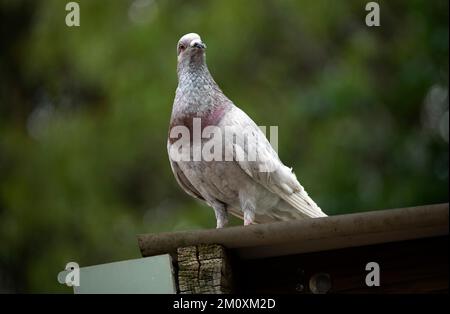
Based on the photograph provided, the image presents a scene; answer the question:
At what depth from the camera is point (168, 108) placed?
1195 centimetres

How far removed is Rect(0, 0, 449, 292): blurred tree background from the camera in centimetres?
1189

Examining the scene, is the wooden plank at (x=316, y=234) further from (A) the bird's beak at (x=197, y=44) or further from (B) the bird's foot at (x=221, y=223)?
(A) the bird's beak at (x=197, y=44)

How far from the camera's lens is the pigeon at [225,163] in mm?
5715

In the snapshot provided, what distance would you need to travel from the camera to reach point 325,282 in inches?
192

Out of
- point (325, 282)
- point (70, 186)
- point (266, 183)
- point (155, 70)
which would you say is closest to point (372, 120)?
point (155, 70)

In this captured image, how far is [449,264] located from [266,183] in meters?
1.57

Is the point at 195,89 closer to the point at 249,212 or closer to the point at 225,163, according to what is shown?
the point at 225,163

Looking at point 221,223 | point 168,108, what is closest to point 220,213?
point 221,223

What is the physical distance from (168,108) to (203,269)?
7379 millimetres

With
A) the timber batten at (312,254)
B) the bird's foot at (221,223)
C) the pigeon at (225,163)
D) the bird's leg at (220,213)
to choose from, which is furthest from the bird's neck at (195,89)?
the timber batten at (312,254)
